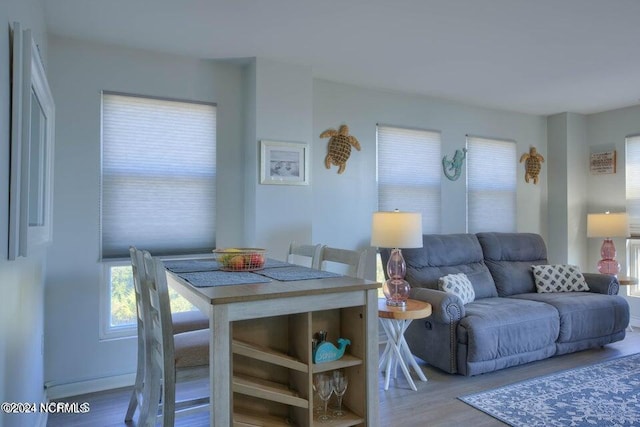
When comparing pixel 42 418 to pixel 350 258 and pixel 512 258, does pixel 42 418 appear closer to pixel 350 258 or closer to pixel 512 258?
pixel 350 258

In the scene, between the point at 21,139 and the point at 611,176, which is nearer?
the point at 21,139

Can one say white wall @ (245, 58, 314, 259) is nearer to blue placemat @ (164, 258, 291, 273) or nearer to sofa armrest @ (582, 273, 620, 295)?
blue placemat @ (164, 258, 291, 273)

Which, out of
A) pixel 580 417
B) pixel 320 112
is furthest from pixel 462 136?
pixel 580 417

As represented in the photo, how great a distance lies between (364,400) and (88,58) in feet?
9.80

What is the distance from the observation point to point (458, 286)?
143 inches

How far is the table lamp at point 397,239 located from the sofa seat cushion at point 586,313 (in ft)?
4.87

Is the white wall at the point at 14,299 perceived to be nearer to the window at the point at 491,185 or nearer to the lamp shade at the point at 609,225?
the window at the point at 491,185

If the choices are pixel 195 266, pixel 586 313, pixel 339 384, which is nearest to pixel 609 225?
pixel 586 313

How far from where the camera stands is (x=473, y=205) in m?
4.80

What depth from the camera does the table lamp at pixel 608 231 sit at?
4539 millimetres

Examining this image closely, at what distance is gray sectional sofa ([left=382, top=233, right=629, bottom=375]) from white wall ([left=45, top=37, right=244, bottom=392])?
2.36 m

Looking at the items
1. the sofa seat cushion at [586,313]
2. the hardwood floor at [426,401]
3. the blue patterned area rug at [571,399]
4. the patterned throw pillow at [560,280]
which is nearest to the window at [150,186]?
the hardwood floor at [426,401]

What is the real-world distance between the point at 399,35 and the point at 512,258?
8.95ft

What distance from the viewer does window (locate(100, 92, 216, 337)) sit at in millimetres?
3111
